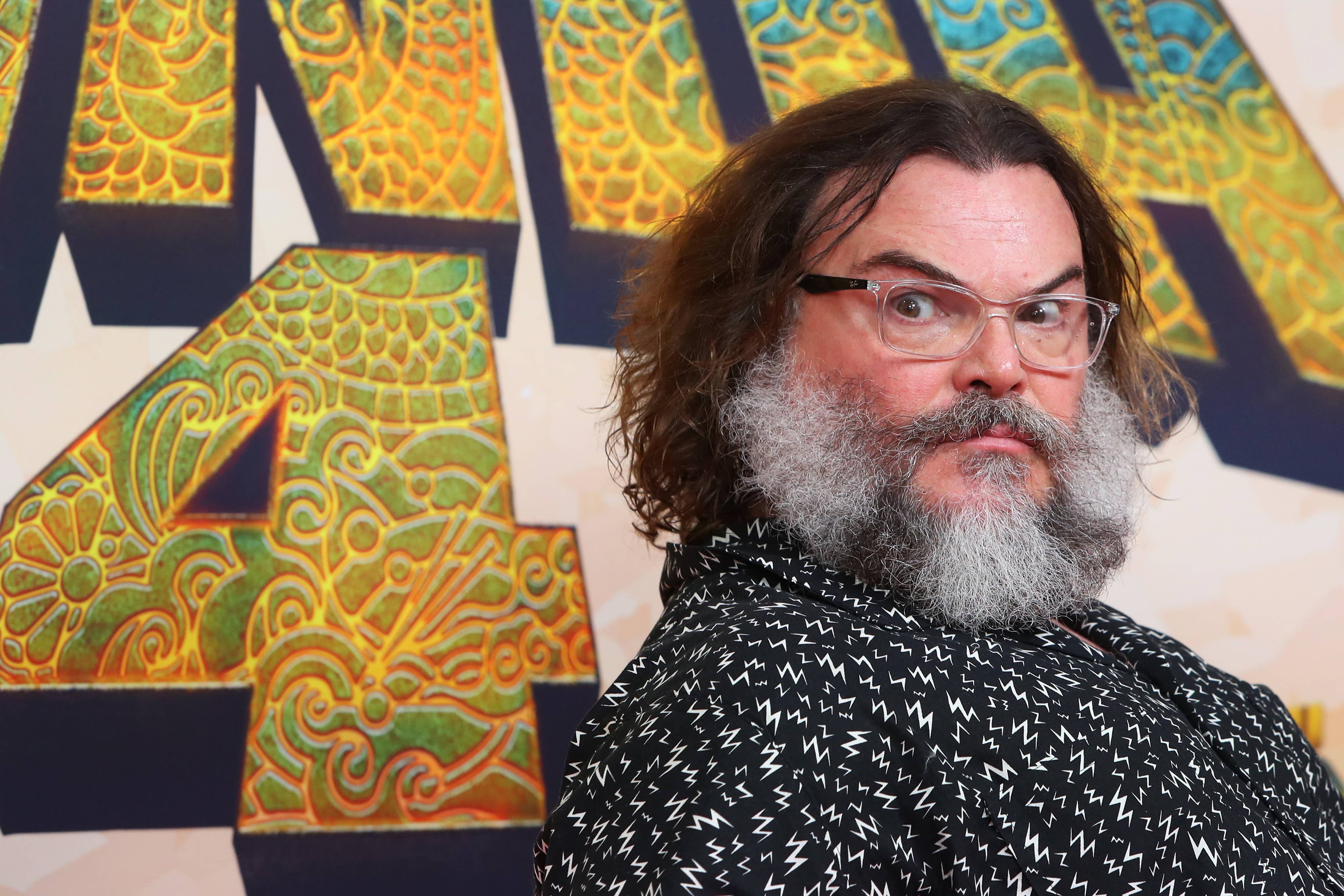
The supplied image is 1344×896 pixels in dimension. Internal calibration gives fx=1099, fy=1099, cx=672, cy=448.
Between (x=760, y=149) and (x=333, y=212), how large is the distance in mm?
720

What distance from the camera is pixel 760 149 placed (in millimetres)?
1336

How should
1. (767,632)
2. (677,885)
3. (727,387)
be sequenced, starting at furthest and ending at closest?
(727,387)
(767,632)
(677,885)

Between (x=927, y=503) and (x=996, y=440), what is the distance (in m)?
0.10

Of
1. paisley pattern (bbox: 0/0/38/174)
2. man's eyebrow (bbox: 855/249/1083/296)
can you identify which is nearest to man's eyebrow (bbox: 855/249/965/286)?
man's eyebrow (bbox: 855/249/1083/296)

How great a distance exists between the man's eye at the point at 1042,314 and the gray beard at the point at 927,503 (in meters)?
0.10

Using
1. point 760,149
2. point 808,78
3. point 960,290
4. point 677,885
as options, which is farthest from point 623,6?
point 677,885

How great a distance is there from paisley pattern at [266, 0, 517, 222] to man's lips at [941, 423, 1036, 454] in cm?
91

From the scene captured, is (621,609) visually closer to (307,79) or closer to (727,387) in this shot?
(727,387)

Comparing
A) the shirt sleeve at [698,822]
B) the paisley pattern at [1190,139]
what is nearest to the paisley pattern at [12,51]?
the shirt sleeve at [698,822]

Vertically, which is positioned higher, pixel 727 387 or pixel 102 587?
pixel 727 387

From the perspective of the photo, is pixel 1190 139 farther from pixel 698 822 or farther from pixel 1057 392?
pixel 698 822

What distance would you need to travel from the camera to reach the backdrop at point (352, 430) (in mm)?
1555

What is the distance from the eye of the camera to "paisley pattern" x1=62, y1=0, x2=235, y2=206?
5.28ft

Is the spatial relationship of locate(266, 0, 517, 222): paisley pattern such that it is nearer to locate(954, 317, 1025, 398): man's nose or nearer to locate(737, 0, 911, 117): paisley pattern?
locate(737, 0, 911, 117): paisley pattern
